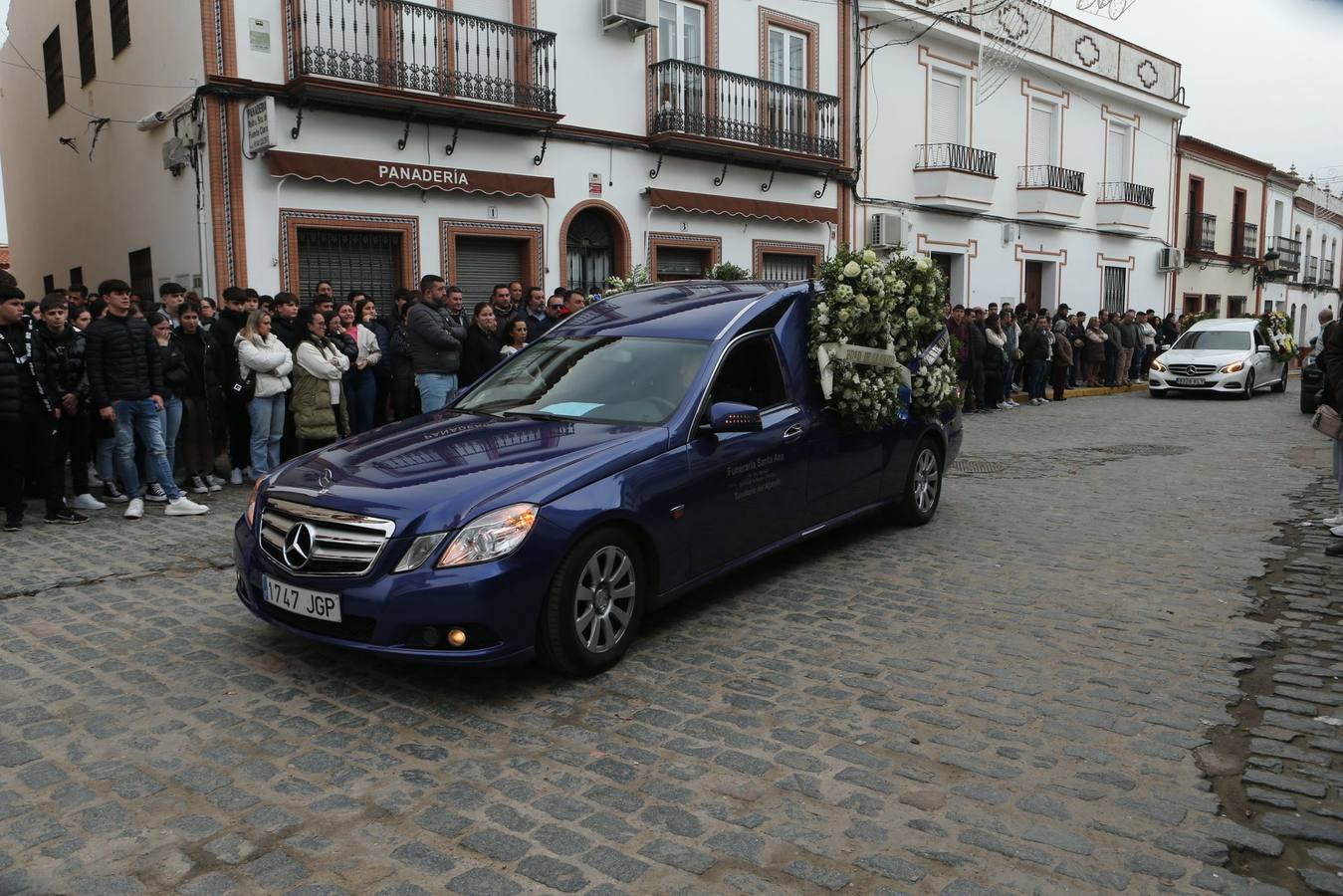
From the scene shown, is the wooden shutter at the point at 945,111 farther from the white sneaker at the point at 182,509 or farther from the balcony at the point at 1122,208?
the white sneaker at the point at 182,509

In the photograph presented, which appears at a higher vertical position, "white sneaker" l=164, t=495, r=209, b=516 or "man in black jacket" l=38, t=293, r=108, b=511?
"man in black jacket" l=38, t=293, r=108, b=511

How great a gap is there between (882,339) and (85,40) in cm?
1581

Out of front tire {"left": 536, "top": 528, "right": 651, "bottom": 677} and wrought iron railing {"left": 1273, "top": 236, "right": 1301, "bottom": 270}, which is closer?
front tire {"left": 536, "top": 528, "right": 651, "bottom": 677}

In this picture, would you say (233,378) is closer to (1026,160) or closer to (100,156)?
(100,156)

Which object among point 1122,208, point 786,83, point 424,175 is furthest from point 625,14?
point 1122,208

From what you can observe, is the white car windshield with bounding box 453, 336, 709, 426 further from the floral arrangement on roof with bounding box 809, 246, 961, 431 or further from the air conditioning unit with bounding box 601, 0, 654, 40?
the air conditioning unit with bounding box 601, 0, 654, 40

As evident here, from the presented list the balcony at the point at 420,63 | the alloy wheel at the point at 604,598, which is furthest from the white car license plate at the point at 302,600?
the balcony at the point at 420,63

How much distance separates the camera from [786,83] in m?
19.4

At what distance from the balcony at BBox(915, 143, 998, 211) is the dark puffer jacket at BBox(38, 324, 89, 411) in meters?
17.8

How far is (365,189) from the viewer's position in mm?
13617

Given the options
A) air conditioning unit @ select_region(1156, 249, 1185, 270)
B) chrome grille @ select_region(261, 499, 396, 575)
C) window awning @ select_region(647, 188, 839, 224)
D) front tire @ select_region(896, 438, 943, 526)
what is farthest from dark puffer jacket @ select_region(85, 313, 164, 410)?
air conditioning unit @ select_region(1156, 249, 1185, 270)

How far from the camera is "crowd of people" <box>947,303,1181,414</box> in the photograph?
17547 millimetres

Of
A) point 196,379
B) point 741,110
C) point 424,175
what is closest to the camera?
point 196,379

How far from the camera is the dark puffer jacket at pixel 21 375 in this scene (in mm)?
7762
